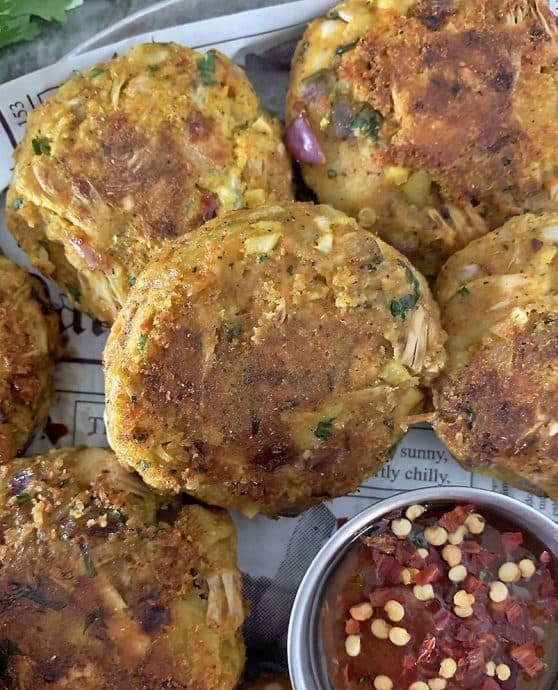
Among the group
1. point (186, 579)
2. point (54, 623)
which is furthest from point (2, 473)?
point (186, 579)

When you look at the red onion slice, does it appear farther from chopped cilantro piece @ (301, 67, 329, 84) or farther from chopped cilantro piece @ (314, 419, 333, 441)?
chopped cilantro piece @ (314, 419, 333, 441)

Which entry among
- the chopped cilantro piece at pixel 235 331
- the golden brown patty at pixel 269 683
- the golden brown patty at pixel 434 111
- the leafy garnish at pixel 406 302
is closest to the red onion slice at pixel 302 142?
the golden brown patty at pixel 434 111

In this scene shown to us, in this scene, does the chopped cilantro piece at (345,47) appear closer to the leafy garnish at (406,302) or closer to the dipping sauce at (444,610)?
the leafy garnish at (406,302)

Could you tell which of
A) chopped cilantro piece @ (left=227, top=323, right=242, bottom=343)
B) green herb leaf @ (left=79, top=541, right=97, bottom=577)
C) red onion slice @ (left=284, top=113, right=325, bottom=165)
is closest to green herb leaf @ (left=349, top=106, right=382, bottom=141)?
red onion slice @ (left=284, top=113, right=325, bottom=165)

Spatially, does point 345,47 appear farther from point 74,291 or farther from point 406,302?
point 74,291

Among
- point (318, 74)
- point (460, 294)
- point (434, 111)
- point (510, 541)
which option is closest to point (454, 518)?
point (510, 541)

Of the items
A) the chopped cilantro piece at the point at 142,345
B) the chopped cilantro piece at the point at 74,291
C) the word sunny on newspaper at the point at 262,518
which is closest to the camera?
the chopped cilantro piece at the point at 142,345
